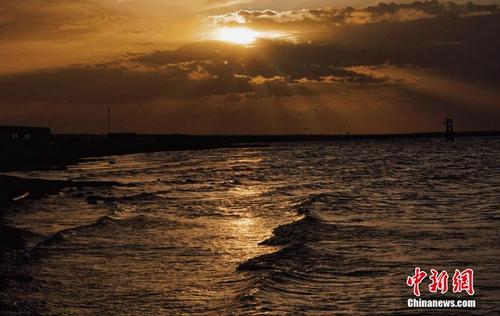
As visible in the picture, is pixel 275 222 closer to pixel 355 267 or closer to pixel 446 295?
pixel 355 267

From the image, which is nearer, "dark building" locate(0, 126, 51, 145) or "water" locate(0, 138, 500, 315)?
"water" locate(0, 138, 500, 315)

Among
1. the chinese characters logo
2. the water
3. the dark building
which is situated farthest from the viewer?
the dark building

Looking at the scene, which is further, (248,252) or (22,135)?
(22,135)

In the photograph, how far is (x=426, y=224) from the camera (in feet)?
96.7

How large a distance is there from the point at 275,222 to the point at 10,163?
61502mm

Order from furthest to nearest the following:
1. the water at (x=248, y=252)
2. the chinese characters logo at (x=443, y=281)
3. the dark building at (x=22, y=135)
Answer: the dark building at (x=22, y=135)
the chinese characters logo at (x=443, y=281)
the water at (x=248, y=252)

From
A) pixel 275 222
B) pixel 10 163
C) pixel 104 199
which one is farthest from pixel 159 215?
pixel 10 163

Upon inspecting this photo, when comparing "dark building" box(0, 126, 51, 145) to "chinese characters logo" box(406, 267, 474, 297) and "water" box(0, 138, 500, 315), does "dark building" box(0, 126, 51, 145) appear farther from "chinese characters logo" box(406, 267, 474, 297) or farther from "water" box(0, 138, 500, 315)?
"chinese characters logo" box(406, 267, 474, 297)

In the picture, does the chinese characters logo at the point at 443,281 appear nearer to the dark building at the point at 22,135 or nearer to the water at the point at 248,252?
the water at the point at 248,252

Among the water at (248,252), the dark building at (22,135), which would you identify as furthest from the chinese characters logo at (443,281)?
the dark building at (22,135)

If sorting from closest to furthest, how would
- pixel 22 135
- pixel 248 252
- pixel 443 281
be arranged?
pixel 443 281
pixel 248 252
pixel 22 135

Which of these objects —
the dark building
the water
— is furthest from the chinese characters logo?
the dark building

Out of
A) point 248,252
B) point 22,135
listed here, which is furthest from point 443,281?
point 22,135

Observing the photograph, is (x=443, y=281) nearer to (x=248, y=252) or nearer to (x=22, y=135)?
(x=248, y=252)
